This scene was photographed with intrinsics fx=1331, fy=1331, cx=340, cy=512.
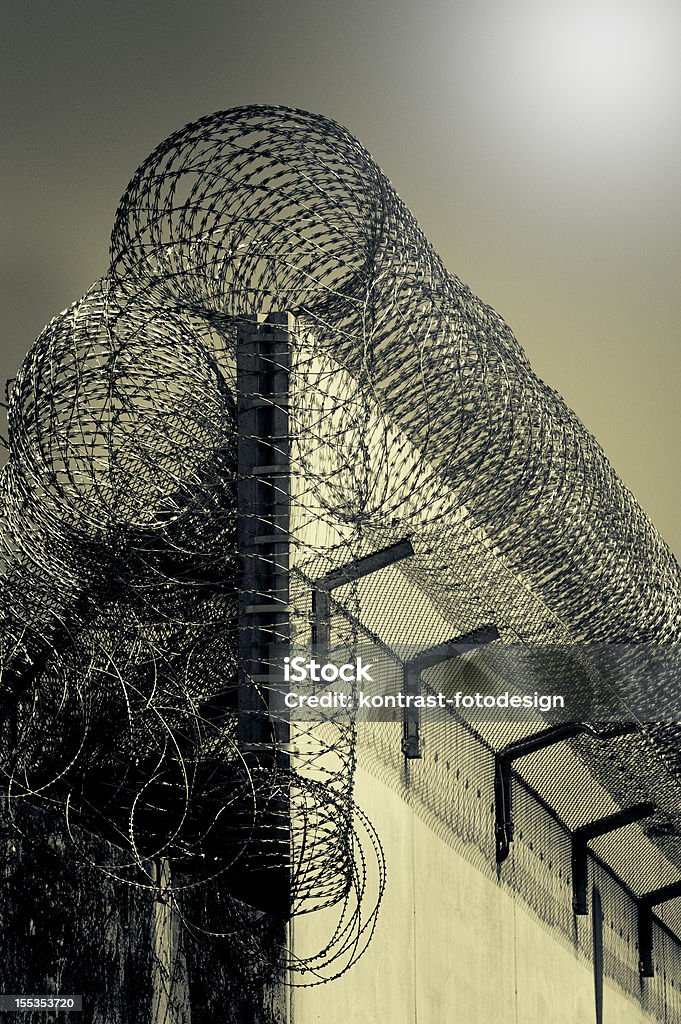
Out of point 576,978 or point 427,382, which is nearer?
point 427,382

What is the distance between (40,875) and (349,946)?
1.10 metres

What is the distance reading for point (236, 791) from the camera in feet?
13.7

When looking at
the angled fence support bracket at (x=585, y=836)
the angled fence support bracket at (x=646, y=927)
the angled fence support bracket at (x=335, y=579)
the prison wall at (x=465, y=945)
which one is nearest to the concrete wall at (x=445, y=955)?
the prison wall at (x=465, y=945)

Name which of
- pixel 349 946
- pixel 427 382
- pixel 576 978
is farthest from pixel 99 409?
pixel 576 978

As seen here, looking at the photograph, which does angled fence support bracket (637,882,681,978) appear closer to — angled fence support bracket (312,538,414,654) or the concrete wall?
the concrete wall

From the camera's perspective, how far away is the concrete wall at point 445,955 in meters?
4.80

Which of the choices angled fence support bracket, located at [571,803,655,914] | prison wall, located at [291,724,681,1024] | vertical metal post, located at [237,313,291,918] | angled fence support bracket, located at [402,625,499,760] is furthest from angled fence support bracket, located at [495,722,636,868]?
vertical metal post, located at [237,313,291,918]

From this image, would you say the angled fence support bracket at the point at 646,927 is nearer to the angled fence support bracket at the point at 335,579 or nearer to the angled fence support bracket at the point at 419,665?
the angled fence support bracket at the point at 419,665

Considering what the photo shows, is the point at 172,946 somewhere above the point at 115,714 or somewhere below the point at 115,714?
below

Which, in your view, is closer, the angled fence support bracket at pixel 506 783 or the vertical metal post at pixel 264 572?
the vertical metal post at pixel 264 572

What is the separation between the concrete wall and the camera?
480cm

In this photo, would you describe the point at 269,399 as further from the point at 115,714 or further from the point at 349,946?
the point at 349,946

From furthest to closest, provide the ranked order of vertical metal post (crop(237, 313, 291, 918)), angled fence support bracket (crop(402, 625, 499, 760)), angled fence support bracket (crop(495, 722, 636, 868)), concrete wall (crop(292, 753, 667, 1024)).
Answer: angled fence support bracket (crop(495, 722, 636, 868)), angled fence support bracket (crop(402, 625, 499, 760)), concrete wall (crop(292, 753, 667, 1024)), vertical metal post (crop(237, 313, 291, 918))

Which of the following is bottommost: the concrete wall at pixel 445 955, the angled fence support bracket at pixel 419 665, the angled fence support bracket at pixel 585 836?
the concrete wall at pixel 445 955
